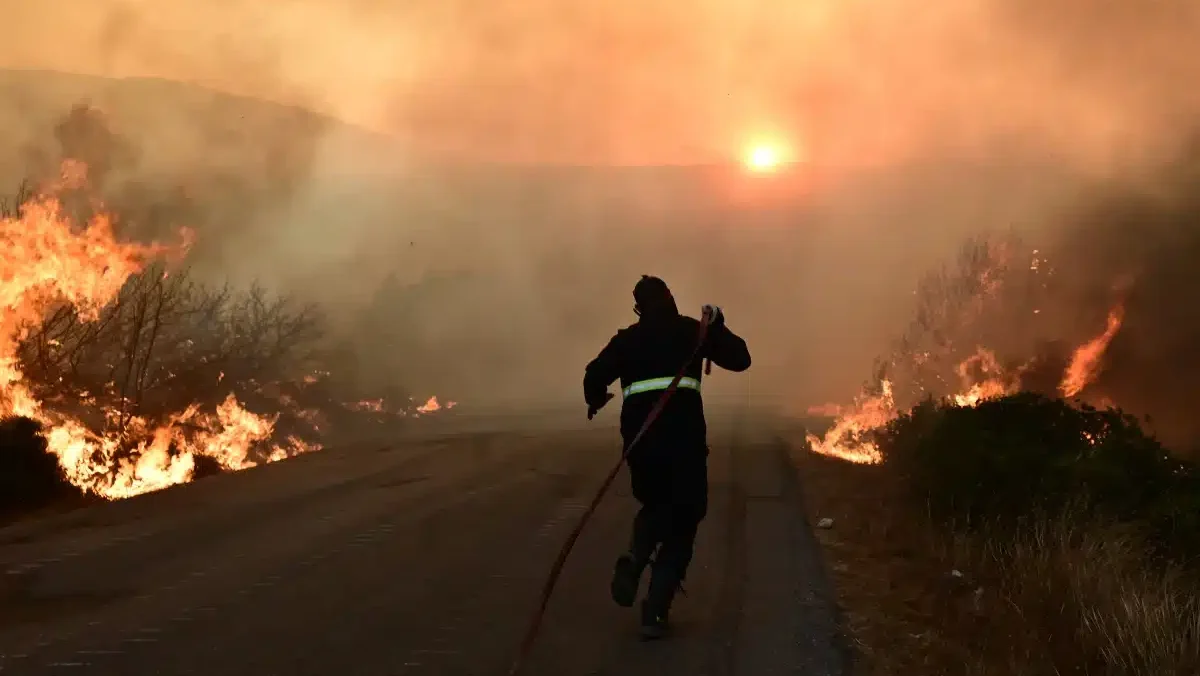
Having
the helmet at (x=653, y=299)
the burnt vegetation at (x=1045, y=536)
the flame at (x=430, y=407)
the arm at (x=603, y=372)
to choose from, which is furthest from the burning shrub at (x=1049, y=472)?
the flame at (x=430, y=407)

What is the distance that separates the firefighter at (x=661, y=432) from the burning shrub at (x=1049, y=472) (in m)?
3.87

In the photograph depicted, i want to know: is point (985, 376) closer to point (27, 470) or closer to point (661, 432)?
point (661, 432)

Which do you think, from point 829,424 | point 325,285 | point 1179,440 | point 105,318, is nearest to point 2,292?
point 105,318

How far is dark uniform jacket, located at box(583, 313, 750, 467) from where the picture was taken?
474cm

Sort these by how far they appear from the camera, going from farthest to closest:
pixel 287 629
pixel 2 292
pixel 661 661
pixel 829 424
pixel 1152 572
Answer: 1. pixel 829 424
2. pixel 2 292
3. pixel 1152 572
4. pixel 287 629
5. pixel 661 661

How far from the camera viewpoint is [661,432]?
4.73 meters

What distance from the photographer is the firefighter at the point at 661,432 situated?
4738 millimetres

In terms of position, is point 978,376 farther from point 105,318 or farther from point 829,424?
point 105,318

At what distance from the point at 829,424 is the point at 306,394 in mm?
16161

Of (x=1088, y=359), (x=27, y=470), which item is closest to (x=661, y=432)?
(x=27, y=470)

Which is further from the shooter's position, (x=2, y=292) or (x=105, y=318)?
(x=105, y=318)

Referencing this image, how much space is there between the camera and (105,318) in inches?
541

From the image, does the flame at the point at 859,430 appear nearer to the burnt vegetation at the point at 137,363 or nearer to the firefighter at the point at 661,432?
the firefighter at the point at 661,432

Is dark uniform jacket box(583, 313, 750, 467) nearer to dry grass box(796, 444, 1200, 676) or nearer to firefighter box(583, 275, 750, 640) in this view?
firefighter box(583, 275, 750, 640)
